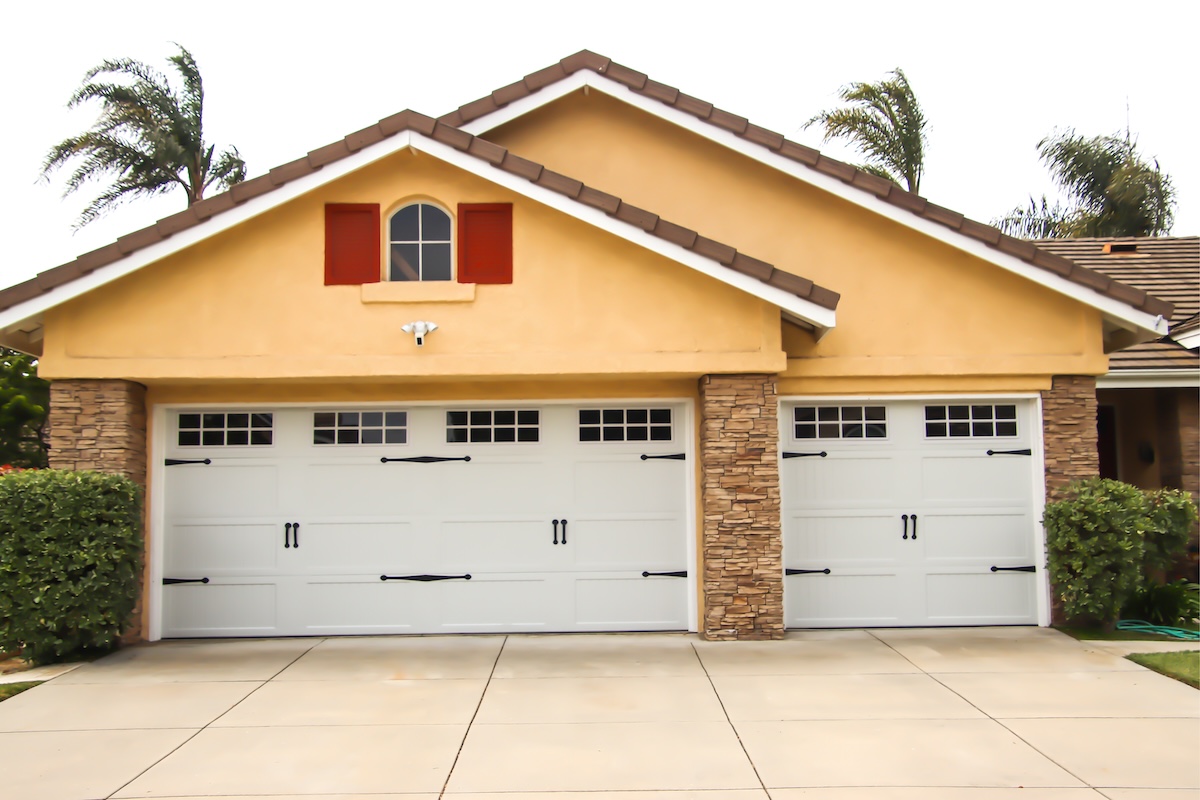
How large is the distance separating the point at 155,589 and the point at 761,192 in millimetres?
7249

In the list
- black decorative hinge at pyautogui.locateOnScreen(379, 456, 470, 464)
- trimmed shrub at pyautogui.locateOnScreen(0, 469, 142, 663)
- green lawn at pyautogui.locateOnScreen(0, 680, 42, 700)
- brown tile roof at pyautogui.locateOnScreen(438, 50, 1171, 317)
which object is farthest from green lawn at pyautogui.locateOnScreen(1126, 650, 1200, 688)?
green lawn at pyautogui.locateOnScreen(0, 680, 42, 700)

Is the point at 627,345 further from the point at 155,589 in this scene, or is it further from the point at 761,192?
the point at 155,589

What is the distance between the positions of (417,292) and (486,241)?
2.58ft

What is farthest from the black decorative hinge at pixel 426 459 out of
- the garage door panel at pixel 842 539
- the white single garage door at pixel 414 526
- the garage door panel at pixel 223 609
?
the garage door panel at pixel 842 539

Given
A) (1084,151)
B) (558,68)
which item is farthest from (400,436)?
(1084,151)

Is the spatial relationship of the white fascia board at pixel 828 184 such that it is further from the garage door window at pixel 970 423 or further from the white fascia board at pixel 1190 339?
the white fascia board at pixel 1190 339

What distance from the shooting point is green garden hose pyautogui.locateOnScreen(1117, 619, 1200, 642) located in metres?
9.73

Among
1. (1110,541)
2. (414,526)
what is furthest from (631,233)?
(1110,541)

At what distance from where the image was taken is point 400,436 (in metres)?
10.2

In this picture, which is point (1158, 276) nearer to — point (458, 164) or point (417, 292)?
point (458, 164)

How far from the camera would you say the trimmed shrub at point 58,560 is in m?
8.52

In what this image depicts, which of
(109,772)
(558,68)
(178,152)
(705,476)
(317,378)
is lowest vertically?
(109,772)

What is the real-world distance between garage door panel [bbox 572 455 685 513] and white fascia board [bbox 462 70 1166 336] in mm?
3181

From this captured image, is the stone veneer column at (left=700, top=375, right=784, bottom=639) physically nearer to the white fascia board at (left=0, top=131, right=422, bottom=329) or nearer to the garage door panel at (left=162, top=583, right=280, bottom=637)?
Result: the white fascia board at (left=0, top=131, right=422, bottom=329)
